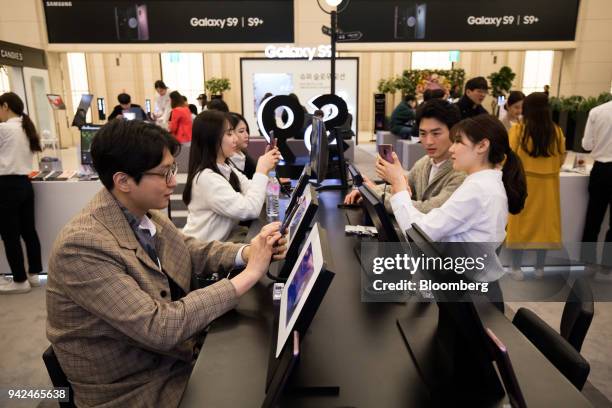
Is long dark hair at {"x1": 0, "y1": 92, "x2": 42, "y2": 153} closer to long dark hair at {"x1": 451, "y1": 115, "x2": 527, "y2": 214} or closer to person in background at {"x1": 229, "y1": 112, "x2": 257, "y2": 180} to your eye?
person in background at {"x1": 229, "y1": 112, "x2": 257, "y2": 180}

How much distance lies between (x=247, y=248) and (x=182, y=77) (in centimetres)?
1446

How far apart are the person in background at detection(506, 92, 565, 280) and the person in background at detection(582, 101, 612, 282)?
0.34 metres

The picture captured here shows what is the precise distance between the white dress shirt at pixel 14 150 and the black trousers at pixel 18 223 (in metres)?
0.07

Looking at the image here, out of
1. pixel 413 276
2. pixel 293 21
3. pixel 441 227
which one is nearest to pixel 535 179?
pixel 441 227

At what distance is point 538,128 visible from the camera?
11.0 ft

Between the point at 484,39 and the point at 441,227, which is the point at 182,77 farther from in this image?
the point at 441,227

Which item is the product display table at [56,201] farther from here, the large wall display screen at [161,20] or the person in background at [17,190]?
the large wall display screen at [161,20]

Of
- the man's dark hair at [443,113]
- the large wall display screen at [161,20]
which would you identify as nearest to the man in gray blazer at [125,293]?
the man's dark hair at [443,113]

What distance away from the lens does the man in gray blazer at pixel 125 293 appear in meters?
1.17

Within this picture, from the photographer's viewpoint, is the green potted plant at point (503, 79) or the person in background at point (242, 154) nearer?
the person in background at point (242, 154)

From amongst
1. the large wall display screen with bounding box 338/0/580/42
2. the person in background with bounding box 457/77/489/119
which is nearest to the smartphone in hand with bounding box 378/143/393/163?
the person in background with bounding box 457/77/489/119

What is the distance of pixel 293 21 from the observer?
7.51 m

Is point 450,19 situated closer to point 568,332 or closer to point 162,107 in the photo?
point 162,107

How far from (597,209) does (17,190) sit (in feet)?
15.0
